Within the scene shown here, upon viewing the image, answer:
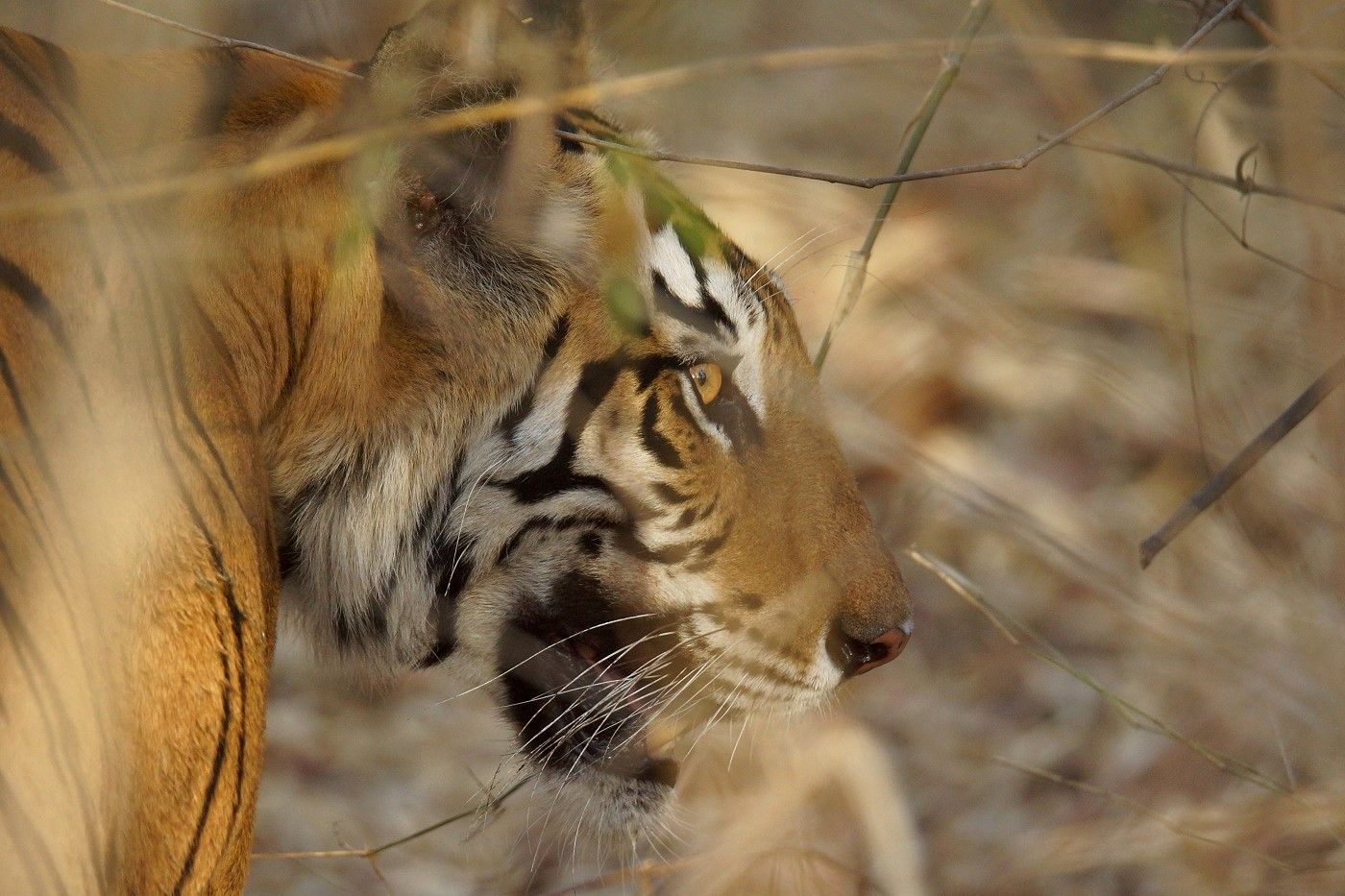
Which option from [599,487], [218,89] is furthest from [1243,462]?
[218,89]

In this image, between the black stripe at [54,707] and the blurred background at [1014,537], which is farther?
the blurred background at [1014,537]

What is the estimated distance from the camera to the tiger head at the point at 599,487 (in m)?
1.39

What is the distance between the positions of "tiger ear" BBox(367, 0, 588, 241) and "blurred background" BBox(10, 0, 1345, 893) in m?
0.14

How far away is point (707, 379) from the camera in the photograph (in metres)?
1.45

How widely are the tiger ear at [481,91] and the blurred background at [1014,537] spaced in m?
0.14

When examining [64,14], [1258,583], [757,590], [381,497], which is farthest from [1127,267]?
[64,14]

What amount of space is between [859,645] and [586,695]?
316mm

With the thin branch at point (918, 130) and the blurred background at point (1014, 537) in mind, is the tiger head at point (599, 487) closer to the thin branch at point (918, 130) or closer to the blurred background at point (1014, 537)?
the thin branch at point (918, 130)

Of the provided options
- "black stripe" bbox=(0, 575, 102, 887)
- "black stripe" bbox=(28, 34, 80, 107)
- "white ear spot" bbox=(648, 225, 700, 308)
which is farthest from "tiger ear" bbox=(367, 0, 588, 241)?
"black stripe" bbox=(0, 575, 102, 887)

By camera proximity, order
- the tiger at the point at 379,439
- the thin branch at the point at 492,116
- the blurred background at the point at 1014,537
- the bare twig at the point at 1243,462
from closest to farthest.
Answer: the thin branch at the point at 492,116 < the tiger at the point at 379,439 < the bare twig at the point at 1243,462 < the blurred background at the point at 1014,537

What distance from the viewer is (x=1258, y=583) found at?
2.30m

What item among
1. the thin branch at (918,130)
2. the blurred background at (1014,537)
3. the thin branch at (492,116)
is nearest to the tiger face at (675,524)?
the thin branch at (918,130)

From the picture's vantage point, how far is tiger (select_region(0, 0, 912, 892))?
1054 mm

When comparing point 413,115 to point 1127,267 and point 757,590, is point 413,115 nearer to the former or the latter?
point 757,590
